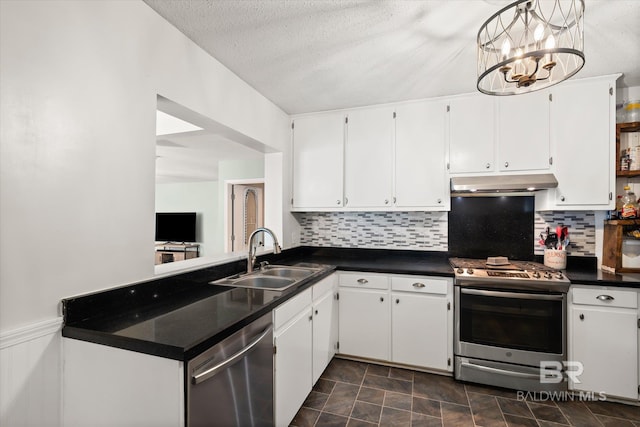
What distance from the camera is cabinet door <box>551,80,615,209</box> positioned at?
232 centimetres

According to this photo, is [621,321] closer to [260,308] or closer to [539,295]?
[539,295]

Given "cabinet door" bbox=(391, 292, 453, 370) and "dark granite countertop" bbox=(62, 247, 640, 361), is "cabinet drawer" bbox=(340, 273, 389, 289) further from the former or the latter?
"dark granite countertop" bbox=(62, 247, 640, 361)

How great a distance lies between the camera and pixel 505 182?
247 cm

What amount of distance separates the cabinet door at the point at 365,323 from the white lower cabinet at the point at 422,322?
0.25 feet

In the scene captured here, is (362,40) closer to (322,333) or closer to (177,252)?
(322,333)

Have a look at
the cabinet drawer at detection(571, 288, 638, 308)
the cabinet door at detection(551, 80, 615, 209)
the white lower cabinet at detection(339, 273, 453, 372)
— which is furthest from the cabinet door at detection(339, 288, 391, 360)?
the cabinet door at detection(551, 80, 615, 209)

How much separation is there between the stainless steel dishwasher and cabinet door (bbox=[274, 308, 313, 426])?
0.09m

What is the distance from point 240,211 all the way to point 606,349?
5089 millimetres

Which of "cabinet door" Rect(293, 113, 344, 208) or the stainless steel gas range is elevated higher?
"cabinet door" Rect(293, 113, 344, 208)

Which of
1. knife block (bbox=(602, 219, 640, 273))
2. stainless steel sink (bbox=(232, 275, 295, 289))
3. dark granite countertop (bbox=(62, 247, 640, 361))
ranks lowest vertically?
stainless steel sink (bbox=(232, 275, 295, 289))

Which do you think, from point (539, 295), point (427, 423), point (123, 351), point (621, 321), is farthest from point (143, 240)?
point (621, 321)

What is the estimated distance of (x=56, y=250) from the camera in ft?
3.90

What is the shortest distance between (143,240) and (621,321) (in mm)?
3062

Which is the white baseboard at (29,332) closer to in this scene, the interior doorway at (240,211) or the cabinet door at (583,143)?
the cabinet door at (583,143)
